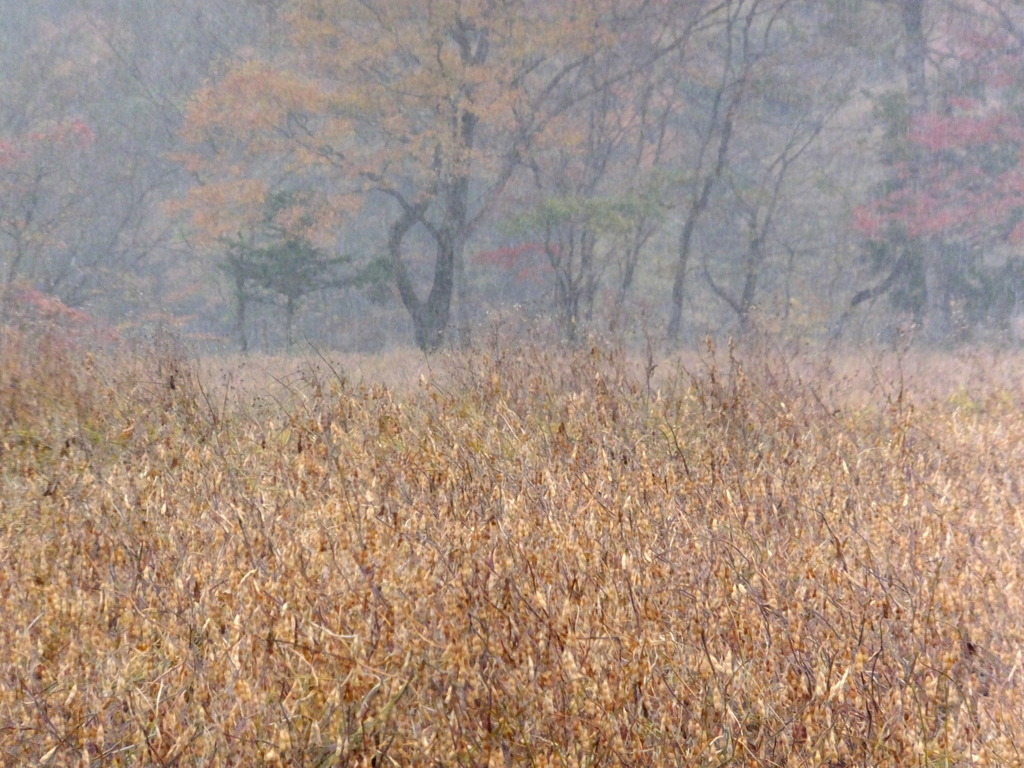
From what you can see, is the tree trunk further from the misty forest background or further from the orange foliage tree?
the orange foliage tree

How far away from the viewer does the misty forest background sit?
1599 cm

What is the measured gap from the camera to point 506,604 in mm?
2600

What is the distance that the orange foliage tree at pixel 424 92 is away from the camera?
50.8 ft

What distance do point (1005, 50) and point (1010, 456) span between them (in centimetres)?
1515

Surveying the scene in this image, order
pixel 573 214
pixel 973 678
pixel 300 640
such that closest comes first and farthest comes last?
pixel 300 640 < pixel 973 678 < pixel 573 214

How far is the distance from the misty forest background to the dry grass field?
7616mm

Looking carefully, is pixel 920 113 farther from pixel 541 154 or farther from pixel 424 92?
pixel 424 92

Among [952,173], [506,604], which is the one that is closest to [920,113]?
[952,173]

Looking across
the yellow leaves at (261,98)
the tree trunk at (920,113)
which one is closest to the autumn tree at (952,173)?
the tree trunk at (920,113)

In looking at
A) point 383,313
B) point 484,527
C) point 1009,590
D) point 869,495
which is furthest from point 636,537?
point 383,313

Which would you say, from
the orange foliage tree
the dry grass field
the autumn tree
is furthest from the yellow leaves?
the dry grass field

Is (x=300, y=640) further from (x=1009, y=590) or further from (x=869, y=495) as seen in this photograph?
(x=869, y=495)

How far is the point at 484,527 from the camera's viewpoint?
313cm

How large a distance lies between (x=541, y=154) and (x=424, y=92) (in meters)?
3.74
